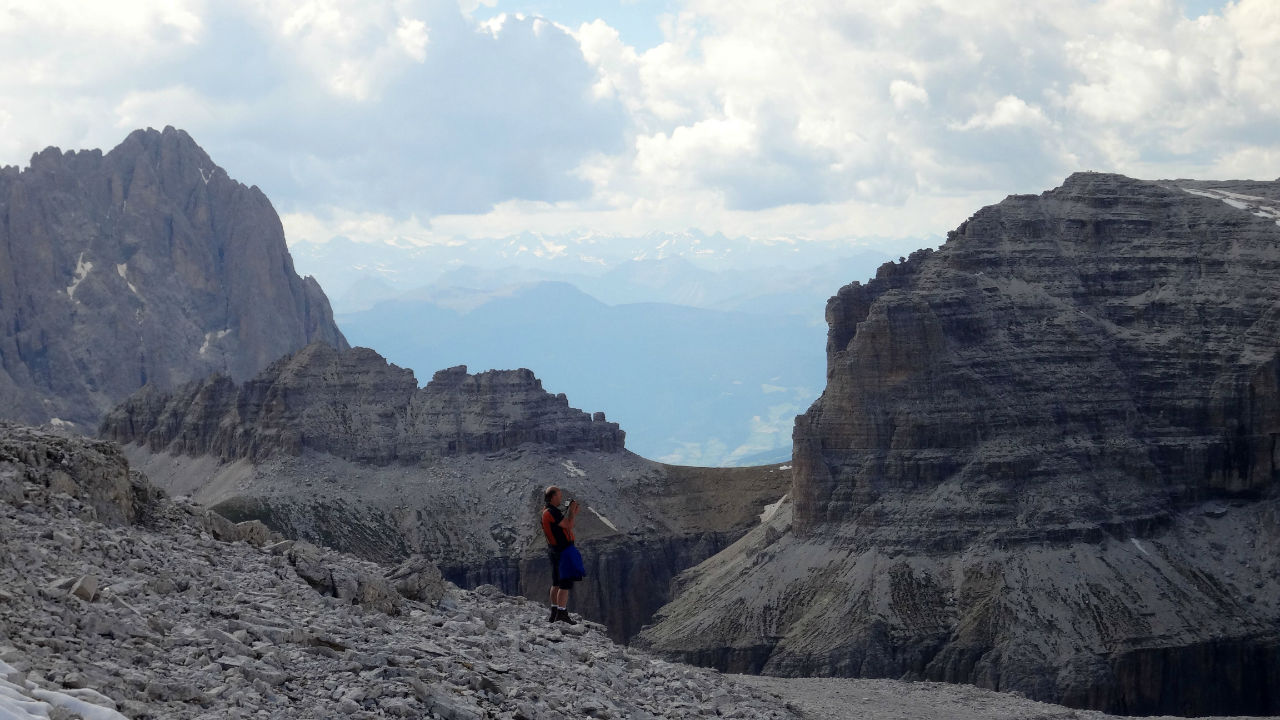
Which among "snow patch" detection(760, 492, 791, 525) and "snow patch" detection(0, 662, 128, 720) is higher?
"snow patch" detection(760, 492, 791, 525)

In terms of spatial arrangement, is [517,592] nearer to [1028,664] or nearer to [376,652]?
[1028,664]

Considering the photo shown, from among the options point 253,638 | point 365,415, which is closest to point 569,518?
point 253,638

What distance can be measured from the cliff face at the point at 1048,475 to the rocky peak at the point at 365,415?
3413cm

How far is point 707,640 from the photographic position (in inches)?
4968

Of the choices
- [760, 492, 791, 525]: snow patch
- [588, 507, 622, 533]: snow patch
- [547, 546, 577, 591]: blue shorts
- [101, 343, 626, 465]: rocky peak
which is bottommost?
[547, 546, 577, 591]: blue shorts

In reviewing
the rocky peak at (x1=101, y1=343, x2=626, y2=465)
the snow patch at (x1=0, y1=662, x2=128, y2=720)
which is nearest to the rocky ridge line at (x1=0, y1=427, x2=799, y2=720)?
the snow patch at (x1=0, y1=662, x2=128, y2=720)

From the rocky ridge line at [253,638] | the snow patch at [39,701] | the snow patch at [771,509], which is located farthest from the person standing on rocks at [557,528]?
the snow patch at [771,509]

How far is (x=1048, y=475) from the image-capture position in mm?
134875

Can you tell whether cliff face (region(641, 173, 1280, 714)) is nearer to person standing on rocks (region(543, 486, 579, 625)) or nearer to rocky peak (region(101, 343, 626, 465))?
rocky peak (region(101, 343, 626, 465))

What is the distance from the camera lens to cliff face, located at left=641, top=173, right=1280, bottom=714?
118625 millimetres

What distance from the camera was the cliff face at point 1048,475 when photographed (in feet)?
389

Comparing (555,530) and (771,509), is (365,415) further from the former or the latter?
(555,530)

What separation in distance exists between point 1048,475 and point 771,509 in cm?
3462

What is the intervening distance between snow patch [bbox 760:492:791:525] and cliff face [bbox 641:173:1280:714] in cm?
894
